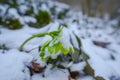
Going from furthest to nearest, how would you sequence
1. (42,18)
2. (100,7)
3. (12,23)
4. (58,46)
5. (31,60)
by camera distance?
(100,7), (42,18), (12,23), (31,60), (58,46)

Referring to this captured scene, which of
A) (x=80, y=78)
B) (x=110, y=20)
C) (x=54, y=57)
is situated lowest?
(x=110, y=20)

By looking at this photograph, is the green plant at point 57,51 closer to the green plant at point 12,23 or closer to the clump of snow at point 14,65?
the clump of snow at point 14,65

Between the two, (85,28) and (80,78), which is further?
(85,28)

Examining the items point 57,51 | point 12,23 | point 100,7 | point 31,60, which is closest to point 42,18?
point 12,23

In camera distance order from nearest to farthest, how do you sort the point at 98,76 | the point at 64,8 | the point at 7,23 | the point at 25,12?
the point at 98,76 < the point at 7,23 < the point at 25,12 < the point at 64,8

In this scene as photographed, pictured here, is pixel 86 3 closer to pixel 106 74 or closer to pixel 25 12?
pixel 25 12

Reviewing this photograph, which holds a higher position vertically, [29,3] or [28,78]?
[29,3]

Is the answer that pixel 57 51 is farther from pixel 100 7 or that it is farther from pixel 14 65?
pixel 100 7

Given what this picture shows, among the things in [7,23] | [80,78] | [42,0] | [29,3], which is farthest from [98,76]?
[42,0]

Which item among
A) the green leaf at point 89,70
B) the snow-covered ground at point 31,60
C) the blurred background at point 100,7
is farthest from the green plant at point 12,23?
the blurred background at point 100,7

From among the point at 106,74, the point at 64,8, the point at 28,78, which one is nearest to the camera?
the point at 28,78
